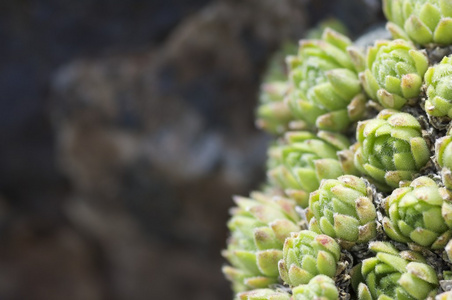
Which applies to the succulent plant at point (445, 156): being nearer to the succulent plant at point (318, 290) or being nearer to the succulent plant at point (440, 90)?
the succulent plant at point (440, 90)

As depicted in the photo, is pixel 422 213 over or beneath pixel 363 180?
beneath

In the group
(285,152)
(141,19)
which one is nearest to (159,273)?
(141,19)

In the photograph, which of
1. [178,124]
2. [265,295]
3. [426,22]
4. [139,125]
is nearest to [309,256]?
[265,295]

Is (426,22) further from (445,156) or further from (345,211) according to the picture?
(345,211)

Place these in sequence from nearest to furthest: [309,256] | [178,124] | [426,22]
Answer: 1. [309,256]
2. [426,22]
3. [178,124]

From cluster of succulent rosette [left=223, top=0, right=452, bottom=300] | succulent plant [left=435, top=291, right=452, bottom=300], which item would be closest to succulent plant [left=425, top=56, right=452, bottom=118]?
cluster of succulent rosette [left=223, top=0, right=452, bottom=300]

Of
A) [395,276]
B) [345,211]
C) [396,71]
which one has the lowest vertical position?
[395,276]

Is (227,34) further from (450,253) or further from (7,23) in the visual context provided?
(450,253)
